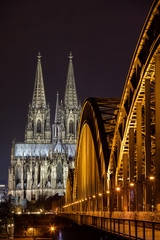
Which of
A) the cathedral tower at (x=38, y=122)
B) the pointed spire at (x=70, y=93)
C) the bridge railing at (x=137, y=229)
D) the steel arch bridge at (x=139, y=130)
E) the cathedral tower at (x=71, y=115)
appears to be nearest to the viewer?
the bridge railing at (x=137, y=229)

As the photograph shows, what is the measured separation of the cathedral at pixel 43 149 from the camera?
506 ft

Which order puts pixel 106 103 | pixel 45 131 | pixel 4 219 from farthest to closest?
1. pixel 45 131
2. pixel 4 219
3. pixel 106 103

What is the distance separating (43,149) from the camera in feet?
568

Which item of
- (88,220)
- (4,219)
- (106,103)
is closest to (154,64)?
(88,220)

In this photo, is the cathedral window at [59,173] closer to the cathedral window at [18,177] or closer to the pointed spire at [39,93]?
the cathedral window at [18,177]

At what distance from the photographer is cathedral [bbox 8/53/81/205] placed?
15425cm

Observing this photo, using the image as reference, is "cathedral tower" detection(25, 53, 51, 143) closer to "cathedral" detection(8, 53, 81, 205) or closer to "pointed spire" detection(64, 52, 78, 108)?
"cathedral" detection(8, 53, 81, 205)

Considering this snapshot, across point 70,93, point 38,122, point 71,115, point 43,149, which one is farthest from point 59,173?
point 70,93

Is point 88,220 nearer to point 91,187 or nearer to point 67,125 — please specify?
point 91,187

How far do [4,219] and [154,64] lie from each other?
79.2 metres

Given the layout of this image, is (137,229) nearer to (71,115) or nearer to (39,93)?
(71,115)

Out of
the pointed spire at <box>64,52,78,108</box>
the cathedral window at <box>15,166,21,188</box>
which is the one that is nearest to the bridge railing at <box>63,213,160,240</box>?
the cathedral window at <box>15,166,21,188</box>

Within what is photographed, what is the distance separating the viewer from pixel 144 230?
13500mm

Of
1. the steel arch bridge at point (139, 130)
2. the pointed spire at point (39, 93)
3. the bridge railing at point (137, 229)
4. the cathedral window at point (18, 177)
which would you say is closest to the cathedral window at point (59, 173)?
the cathedral window at point (18, 177)
